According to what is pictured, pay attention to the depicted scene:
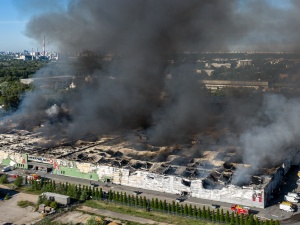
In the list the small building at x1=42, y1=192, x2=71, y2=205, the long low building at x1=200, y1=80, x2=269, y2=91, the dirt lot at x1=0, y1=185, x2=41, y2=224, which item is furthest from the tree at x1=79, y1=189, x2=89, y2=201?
the long low building at x1=200, y1=80, x2=269, y2=91

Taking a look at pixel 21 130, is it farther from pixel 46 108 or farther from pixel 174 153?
pixel 174 153

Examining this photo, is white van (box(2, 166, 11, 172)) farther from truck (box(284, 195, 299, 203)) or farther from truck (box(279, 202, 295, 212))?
truck (box(284, 195, 299, 203))

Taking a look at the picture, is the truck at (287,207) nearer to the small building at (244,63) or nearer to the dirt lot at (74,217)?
the dirt lot at (74,217)

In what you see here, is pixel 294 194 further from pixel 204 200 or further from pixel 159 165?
pixel 159 165

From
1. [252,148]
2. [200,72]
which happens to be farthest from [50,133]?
[200,72]

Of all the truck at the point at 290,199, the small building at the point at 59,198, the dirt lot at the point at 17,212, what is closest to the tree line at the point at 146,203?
the small building at the point at 59,198
